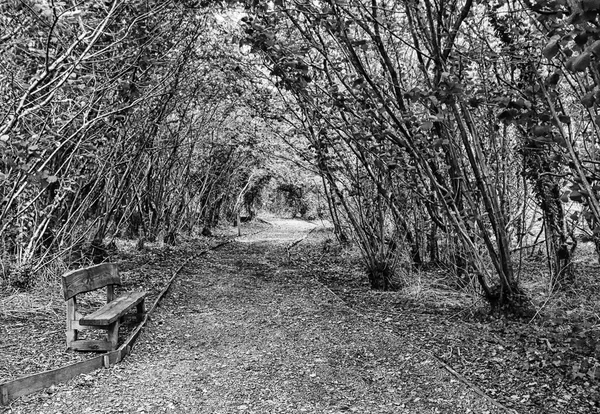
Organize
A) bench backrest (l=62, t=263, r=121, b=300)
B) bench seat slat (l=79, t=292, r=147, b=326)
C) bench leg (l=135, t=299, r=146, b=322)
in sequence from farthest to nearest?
bench leg (l=135, t=299, r=146, b=322) < bench backrest (l=62, t=263, r=121, b=300) < bench seat slat (l=79, t=292, r=147, b=326)

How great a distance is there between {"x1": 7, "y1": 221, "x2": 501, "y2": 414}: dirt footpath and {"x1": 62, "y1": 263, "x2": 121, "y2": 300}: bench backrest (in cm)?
75

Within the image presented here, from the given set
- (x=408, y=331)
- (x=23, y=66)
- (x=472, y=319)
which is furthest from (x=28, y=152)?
(x=472, y=319)

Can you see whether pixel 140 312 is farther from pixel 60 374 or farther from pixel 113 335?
pixel 60 374

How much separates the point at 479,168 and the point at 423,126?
147 cm

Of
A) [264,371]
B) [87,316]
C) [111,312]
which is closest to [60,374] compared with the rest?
[87,316]

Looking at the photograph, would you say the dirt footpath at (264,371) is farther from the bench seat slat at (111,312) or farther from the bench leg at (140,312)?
the bench seat slat at (111,312)

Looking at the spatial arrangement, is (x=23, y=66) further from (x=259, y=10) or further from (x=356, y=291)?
(x=356, y=291)

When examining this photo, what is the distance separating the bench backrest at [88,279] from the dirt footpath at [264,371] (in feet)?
2.46

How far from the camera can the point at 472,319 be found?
5742 millimetres

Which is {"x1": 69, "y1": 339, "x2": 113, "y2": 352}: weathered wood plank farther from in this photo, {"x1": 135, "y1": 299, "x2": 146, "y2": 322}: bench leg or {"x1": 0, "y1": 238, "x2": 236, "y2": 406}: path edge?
{"x1": 135, "y1": 299, "x2": 146, "y2": 322}: bench leg

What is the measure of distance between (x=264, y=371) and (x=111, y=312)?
1.54 metres

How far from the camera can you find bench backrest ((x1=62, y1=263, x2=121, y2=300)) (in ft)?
14.8

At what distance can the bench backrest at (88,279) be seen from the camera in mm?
4512

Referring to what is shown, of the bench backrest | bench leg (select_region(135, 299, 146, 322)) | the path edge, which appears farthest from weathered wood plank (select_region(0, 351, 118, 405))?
bench leg (select_region(135, 299, 146, 322))
